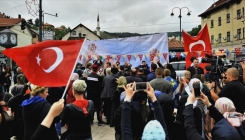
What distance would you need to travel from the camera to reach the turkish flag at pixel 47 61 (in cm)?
310

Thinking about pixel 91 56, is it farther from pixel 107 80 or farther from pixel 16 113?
pixel 16 113

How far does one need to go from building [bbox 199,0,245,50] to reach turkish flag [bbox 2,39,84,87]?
38323 millimetres

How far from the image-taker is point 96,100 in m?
7.78

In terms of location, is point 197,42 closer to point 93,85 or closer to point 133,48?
point 93,85

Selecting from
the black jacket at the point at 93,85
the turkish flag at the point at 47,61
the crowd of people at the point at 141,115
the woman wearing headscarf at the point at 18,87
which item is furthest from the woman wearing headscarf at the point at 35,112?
the black jacket at the point at 93,85

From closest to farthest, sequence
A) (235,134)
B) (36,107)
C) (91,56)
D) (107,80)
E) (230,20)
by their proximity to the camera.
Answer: (235,134)
(36,107)
(107,80)
(91,56)
(230,20)

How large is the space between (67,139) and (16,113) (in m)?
2.10

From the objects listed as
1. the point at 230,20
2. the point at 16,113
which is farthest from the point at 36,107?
the point at 230,20

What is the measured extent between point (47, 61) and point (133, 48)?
10904 millimetres

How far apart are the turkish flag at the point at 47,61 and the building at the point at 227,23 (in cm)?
3832

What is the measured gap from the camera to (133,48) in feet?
45.8

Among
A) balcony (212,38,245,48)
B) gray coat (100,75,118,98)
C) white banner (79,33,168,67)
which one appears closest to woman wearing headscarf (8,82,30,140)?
gray coat (100,75,118,98)

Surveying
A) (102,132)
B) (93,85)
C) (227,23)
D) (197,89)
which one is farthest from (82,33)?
(197,89)

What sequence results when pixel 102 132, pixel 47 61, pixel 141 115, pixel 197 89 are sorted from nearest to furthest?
pixel 197 89, pixel 47 61, pixel 141 115, pixel 102 132
